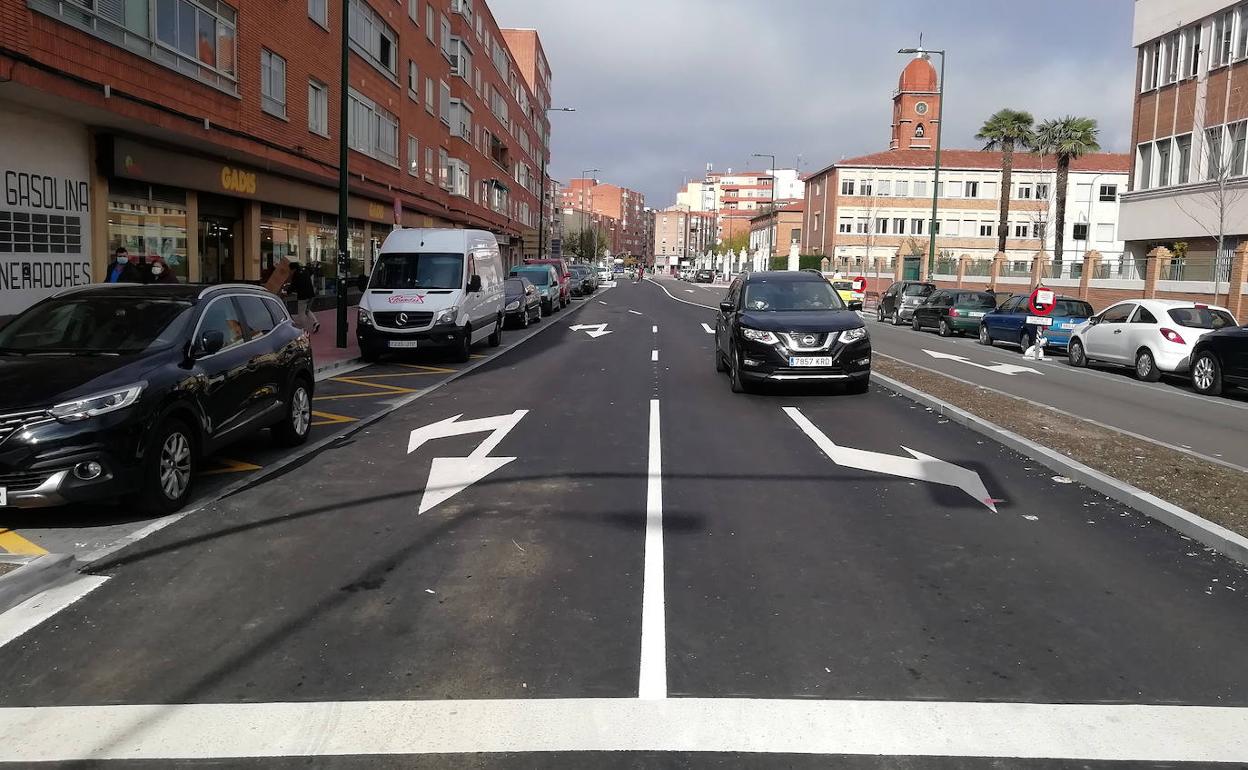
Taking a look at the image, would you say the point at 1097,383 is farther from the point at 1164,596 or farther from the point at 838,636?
the point at 838,636

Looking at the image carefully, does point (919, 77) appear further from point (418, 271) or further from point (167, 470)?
point (167, 470)

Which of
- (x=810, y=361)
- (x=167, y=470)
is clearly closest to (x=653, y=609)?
(x=167, y=470)

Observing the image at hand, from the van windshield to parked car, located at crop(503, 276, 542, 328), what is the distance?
25.0 ft

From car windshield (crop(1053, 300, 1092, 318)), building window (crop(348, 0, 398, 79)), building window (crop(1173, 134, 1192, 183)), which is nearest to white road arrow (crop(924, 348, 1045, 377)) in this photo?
car windshield (crop(1053, 300, 1092, 318))

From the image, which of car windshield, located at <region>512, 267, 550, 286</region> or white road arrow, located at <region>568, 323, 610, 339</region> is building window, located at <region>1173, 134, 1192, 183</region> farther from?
car windshield, located at <region>512, 267, 550, 286</region>

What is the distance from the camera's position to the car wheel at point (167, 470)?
6.75 m

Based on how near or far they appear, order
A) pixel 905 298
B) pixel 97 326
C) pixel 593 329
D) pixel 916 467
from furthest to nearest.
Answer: pixel 905 298 → pixel 593 329 → pixel 916 467 → pixel 97 326

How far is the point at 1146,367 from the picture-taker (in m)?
18.2

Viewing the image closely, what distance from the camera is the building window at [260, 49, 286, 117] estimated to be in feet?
74.8

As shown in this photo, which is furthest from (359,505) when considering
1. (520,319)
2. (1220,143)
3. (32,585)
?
(1220,143)

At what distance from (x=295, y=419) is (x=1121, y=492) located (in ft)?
24.8

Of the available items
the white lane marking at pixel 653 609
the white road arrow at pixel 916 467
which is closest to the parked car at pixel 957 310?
the white road arrow at pixel 916 467

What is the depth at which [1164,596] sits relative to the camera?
5469 mm

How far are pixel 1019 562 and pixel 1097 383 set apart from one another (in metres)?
12.9
